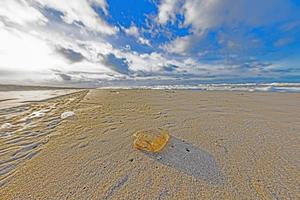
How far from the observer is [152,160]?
114 inches

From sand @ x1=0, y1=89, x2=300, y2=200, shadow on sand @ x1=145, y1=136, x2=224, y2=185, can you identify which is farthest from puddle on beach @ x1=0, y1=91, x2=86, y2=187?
shadow on sand @ x1=145, y1=136, x2=224, y2=185

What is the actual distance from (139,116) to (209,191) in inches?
148

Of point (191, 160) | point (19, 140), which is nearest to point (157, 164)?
point (191, 160)

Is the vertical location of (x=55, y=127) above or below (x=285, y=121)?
below

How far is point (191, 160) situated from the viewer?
2.91m

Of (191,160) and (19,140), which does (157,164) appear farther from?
(19,140)

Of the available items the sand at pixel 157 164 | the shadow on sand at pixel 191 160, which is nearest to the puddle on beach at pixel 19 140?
the sand at pixel 157 164

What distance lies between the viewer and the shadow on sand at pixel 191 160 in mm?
2502

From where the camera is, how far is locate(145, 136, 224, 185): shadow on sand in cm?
250

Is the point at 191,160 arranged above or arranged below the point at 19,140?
above

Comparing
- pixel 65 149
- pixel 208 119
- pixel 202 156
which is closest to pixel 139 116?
pixel 208 119

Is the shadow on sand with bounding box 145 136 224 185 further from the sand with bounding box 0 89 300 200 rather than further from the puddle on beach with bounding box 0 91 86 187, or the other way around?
the puddle on beach with bounding box 0 91 86 187

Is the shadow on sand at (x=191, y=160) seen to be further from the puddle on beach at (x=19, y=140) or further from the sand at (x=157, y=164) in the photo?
the puddle on beach at (x=19, y=140)

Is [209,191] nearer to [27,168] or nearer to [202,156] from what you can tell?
[202,156]
